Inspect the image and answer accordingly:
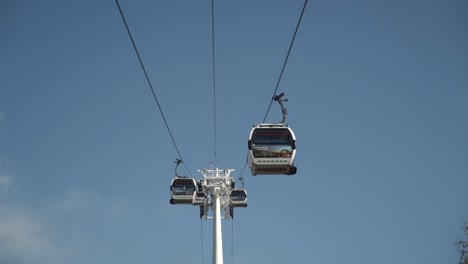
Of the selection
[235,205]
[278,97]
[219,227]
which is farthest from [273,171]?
[235,205]

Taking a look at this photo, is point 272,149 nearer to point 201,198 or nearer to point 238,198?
point 201,198

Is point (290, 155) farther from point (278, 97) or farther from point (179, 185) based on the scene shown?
point (179, 185)

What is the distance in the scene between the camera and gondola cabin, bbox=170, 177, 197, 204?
94.3 ft

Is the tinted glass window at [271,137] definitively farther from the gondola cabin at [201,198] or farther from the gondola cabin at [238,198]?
the gondola cabin at [238,198]

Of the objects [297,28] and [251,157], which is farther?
[251,157]

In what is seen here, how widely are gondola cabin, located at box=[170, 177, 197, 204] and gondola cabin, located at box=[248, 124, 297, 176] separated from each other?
599 inches

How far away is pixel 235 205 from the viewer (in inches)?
1383

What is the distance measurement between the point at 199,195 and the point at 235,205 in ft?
13.5

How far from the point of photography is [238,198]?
116 feet

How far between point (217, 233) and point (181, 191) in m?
4.70

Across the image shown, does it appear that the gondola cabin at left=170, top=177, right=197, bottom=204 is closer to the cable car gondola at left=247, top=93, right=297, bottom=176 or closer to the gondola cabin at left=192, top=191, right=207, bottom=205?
the gondola cabin at left=192, top=191, right=207, bottom=205

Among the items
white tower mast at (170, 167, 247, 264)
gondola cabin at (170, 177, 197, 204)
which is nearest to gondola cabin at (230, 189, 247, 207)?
white tower mast at (170, 167, 247, 264)

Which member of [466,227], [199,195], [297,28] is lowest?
[466,227]

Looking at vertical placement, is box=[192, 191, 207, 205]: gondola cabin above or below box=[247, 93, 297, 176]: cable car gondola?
above
